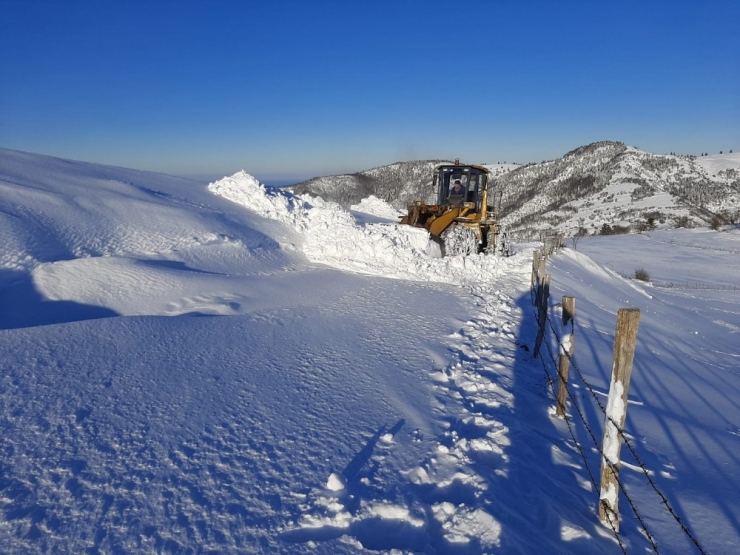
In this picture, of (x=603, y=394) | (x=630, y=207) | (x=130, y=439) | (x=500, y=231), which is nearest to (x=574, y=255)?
(x=500, y=231)

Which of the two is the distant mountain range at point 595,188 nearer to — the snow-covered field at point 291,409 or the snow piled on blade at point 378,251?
the snow piled on blade at point 378,251

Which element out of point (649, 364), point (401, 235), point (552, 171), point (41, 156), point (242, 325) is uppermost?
point (552, 171)

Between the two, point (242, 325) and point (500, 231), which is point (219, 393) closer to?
point (242, 325)

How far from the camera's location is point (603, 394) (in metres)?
6.16

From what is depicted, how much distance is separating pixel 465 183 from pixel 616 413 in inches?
542

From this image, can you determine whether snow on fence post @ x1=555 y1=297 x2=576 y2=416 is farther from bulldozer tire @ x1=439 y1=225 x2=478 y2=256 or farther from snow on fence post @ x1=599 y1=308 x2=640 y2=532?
bulldozer tire @ x1=439 y1=225 x2=478 y2=256

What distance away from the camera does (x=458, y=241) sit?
13.6 m

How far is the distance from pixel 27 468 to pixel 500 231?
15.3m

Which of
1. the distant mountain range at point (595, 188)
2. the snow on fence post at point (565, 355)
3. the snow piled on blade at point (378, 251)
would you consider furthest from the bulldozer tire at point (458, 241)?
the distant mountain range at point (595, 188)

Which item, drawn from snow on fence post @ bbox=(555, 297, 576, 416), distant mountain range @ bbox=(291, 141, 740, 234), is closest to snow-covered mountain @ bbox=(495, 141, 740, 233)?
distant mountain range @ bbox=(291, 141, 740, 234)

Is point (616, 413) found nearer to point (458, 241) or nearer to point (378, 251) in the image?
point (378, 251)

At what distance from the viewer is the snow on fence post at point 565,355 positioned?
5.10 metres

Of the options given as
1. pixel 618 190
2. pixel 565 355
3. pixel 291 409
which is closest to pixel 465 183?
pixel 565 355

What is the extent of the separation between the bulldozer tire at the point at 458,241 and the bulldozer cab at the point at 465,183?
2556mm
